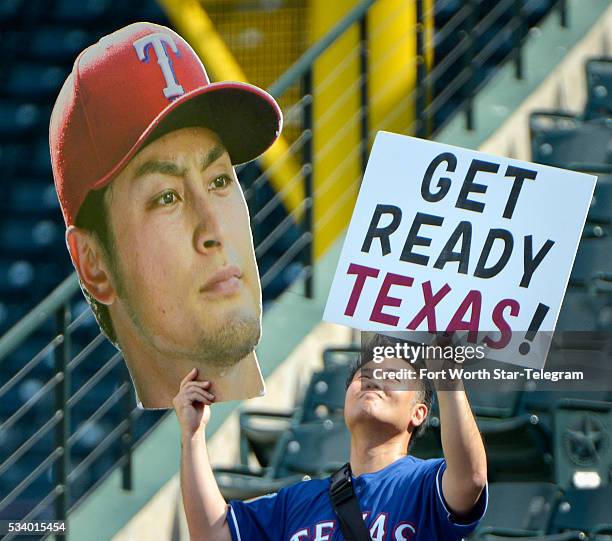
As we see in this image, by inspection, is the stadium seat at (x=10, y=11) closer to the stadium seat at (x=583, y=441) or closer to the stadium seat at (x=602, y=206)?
the stadium seat at (x=602, y=206)

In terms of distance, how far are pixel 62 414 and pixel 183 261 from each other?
2.20 feet

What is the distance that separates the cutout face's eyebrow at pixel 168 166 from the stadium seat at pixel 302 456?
826mm

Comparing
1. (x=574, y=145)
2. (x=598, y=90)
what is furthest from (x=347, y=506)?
(x=598, y=90)

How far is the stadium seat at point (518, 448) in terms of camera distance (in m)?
4.61

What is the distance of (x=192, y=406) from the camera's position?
369cm

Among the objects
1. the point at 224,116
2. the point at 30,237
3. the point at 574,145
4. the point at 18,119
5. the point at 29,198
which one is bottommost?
the point at 30,237

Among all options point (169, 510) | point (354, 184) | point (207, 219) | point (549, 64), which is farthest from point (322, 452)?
point (549, 64)

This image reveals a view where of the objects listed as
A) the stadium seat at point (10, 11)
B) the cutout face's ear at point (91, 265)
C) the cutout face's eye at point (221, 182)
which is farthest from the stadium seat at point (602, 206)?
the stadium seat at point (10, 11)

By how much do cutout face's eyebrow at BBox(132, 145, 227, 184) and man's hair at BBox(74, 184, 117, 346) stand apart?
0.10m

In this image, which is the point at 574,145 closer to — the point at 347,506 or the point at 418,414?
the point at 418,414

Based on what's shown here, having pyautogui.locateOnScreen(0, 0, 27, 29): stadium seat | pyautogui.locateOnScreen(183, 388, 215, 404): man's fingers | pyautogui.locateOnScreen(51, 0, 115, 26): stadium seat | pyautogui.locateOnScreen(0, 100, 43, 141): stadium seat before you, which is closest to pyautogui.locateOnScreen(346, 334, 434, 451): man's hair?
pyautogui.locateOnScreen(183, 388, 215, 404): man's fingers

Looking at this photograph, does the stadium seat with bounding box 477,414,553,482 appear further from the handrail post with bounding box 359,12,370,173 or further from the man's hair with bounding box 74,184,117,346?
the handrail post with bounding box 359,12,370,173

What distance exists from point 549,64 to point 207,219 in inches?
75.8

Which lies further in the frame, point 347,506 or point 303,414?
point 303,414
